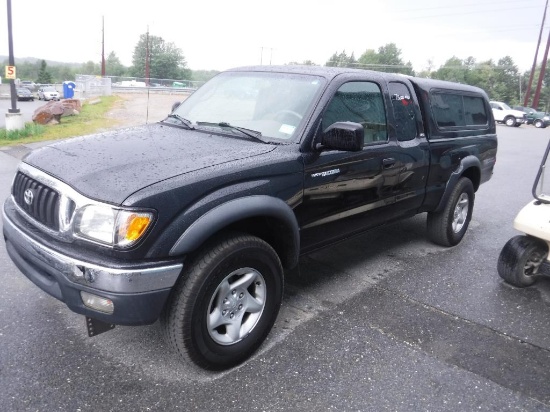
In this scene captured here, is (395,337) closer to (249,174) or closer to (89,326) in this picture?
→ (249,174)

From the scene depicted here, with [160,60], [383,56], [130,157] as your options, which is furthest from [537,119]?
[160,60]

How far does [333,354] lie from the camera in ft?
10.2

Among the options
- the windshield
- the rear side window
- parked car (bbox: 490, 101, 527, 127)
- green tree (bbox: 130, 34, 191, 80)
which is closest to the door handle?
the windshield

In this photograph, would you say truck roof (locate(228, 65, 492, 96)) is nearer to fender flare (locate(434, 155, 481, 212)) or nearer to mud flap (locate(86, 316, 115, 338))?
fender flare (locate(434, 155, 481, 212))

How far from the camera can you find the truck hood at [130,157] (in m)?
2.52

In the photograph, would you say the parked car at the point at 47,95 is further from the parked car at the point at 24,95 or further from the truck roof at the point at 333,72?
the truck roof at the point at 333,72

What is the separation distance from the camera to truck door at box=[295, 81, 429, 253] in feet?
11.1

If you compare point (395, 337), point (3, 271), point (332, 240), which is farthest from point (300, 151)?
point (3, 271)

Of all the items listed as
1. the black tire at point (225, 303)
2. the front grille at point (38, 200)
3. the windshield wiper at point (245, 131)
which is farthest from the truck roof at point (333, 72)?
the front grille at point (38, 200)

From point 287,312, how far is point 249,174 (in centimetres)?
132

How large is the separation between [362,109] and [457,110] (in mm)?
1930

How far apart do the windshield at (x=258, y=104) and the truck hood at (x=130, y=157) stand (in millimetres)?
228

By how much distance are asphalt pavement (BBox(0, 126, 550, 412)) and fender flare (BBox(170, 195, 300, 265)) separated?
2.64 ft

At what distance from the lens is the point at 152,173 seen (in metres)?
2.60
